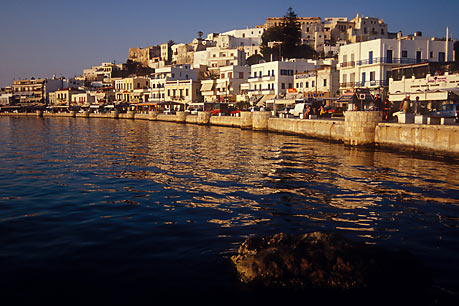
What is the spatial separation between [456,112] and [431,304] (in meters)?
23.2

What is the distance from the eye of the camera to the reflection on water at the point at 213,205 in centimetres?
770

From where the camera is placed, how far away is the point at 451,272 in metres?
6.45

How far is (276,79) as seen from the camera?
197 ft

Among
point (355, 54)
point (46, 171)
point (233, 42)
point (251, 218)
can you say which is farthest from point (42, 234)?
point (233, 42)

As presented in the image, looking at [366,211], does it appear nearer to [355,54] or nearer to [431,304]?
[431,304]

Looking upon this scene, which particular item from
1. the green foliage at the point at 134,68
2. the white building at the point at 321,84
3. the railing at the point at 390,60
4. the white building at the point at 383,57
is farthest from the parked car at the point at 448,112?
the green foliage at the point at 134,68

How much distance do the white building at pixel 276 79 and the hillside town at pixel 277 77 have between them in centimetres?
15

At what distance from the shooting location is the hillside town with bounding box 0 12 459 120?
38.0m

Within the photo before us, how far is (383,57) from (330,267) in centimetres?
4383

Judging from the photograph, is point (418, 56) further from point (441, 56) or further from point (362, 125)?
point (362, 125)

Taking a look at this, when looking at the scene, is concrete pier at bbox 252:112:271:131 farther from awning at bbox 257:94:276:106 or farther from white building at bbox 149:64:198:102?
white building at bbox 149:64:198:102

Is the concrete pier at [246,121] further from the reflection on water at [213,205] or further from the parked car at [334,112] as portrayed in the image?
the reflection on water at [213,205]

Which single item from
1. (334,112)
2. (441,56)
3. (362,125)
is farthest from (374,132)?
(441,56)

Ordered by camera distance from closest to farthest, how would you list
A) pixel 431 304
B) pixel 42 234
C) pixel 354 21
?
pixel 431 304 < pixel 42 234 < pixel 354 21
